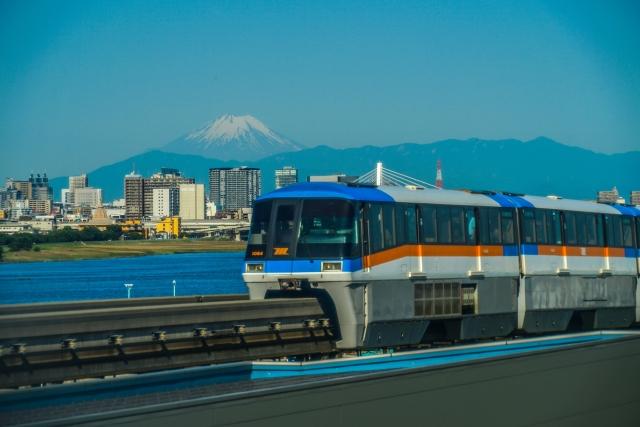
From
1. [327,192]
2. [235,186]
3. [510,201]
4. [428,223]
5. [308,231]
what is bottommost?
[308,231]

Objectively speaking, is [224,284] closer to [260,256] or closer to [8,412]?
[260,256]

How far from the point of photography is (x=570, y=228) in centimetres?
2553

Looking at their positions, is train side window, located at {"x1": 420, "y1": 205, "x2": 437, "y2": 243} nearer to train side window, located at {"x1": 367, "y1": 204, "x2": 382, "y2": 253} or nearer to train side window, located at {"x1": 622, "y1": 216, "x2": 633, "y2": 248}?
train side window, located at {"x1": 367, "y1": 204, "x2": 382, "y2": 253}

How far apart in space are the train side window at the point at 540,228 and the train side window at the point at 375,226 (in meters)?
6.03

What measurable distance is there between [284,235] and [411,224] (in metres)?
2.65

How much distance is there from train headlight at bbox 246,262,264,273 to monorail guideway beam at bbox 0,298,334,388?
1504 mm

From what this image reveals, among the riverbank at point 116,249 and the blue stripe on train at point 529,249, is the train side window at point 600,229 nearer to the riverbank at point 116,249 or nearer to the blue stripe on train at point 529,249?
the blue stripe on train at point 529,249

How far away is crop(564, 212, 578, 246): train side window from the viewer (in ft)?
83.0

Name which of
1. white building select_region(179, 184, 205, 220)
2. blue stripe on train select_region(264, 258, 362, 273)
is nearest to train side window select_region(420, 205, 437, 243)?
blue stripe on train select_region(264, 258, 362, 273)

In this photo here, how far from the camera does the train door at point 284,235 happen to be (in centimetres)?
1888

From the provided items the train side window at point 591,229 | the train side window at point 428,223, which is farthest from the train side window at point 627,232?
the train side window at point 428,223

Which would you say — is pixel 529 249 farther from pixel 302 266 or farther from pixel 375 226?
pixel 302 266

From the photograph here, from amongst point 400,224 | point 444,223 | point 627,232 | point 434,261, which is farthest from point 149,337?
point 627,232

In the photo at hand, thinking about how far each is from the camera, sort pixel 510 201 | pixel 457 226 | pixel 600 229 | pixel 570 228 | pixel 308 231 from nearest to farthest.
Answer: pixel 308 231
pixel 457 226
pixel 510 201
pixel 570 228
pixel 600 229
